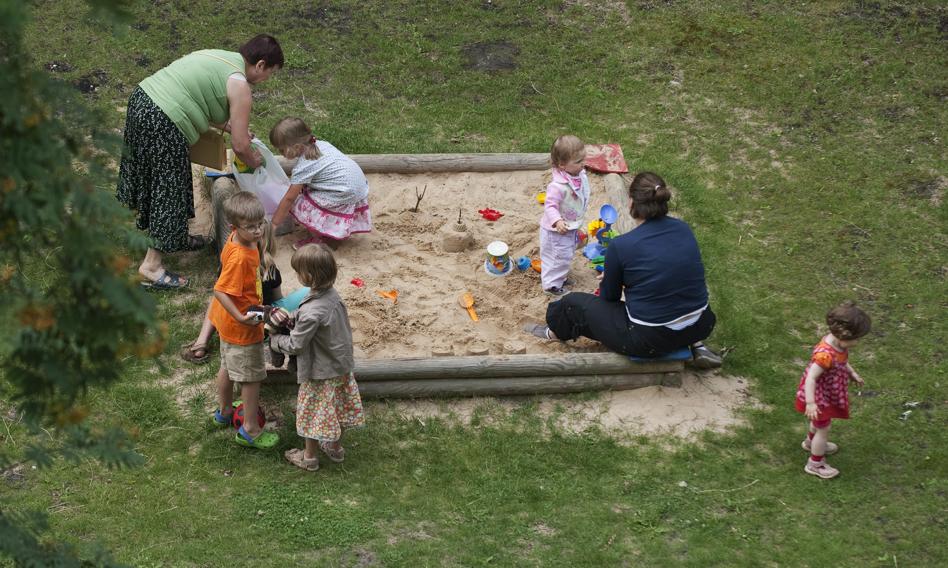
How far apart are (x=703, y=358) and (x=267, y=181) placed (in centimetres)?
335

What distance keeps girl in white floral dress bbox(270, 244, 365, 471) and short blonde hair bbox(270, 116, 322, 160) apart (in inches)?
82.1

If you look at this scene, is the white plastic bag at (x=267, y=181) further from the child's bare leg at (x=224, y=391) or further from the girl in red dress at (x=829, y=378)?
the girl in red dress at (x=829, y=378)

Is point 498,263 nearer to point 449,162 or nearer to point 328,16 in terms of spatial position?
point 449,162

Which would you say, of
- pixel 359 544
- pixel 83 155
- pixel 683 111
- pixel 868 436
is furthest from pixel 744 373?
pixel 83 155

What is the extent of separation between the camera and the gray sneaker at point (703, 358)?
6.43 meters

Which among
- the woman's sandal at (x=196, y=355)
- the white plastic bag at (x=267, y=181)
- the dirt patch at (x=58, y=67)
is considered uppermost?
the dirt patch at (x=58, y=67)

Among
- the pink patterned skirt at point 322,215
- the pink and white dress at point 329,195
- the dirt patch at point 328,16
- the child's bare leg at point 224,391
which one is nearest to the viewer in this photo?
the child's bare leg at point 224,391

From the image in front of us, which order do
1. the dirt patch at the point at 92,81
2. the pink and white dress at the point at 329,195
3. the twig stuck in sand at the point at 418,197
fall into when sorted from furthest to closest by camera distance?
the dirt patch at the point at 92,81 < the twig stuck in sand at the point at 418,197 < the pink and white dress at the point at 329,195

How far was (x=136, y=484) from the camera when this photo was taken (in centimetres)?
542

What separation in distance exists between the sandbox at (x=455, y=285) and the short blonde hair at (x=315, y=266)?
3.46 feet

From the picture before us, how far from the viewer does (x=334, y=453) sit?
5711mm

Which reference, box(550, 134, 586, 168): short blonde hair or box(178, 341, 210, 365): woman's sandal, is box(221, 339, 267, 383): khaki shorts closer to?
box(178, 341, 210, 365): woman's sandal

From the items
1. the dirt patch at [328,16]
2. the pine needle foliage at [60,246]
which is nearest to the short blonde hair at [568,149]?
the pine needle foliage at [60,246]

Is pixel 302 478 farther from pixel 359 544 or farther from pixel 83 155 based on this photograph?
pixel 83 155
